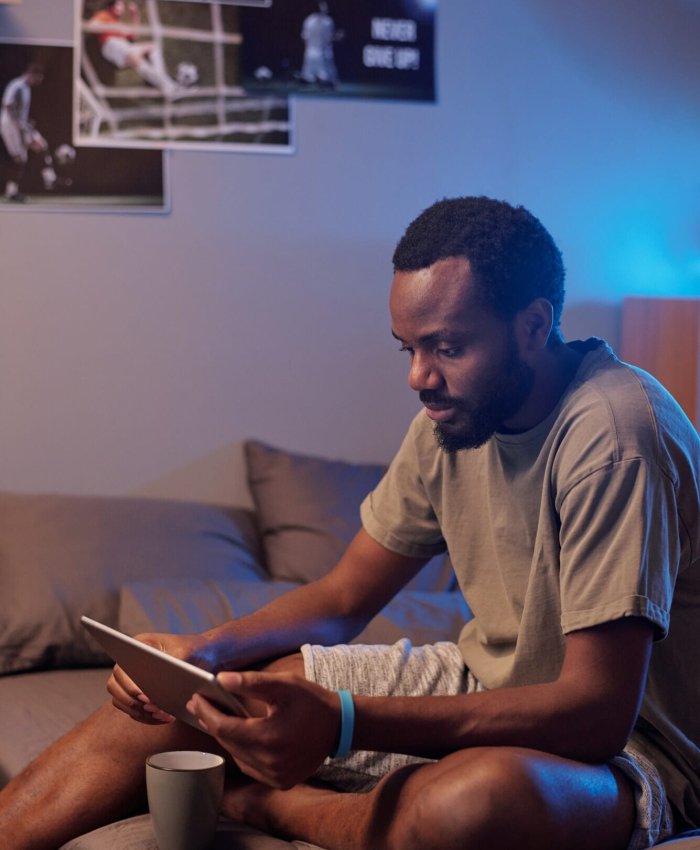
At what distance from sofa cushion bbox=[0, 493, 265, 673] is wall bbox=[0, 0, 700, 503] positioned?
25 cm

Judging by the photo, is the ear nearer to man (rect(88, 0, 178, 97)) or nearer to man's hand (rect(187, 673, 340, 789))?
man's hand (rect(187, 673, 340, 789))

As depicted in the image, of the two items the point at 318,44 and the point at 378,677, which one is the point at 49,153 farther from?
the point at 378,677

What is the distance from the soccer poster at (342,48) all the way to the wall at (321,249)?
0.04 meters

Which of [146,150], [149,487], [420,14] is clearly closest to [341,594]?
[149,487]

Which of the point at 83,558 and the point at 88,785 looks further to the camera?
the point at 83,558

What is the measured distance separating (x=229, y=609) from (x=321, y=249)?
1.03 metres

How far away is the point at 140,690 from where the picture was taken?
139 cm

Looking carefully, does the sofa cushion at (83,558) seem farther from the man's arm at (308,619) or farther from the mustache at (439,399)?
the mustache at (439,399)

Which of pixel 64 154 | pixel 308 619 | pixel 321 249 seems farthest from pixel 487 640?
pixel 64 154

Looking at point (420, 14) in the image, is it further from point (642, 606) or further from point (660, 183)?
point (642, 606)

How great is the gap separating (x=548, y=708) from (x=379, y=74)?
1.91 m

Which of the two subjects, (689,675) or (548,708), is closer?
(548,708)

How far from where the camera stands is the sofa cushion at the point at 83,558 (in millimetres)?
2125

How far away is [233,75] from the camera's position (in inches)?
104
